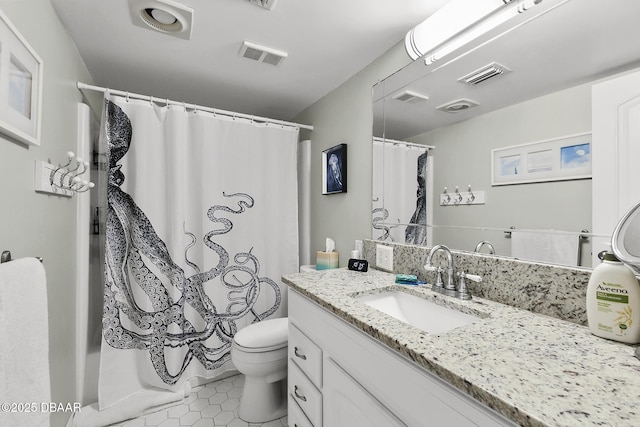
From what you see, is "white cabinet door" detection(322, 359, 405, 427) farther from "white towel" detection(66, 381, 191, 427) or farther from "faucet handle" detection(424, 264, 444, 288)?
"white towel" detection(66, 381, 191, 427)

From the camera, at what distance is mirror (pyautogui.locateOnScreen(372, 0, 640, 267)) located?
0.84m

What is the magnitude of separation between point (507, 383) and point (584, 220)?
0.63m

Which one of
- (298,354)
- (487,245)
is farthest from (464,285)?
(298,354)

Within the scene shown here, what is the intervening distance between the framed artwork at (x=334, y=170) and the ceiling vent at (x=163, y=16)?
1087 mm

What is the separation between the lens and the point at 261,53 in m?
1.63

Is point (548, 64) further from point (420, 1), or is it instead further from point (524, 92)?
point (420, 1)

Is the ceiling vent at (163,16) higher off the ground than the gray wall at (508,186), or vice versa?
the ceiling vent at (163,16)

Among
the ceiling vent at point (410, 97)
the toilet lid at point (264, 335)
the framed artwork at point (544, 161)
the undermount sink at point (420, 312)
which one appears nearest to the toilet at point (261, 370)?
the toilet lid at point (264, 335)

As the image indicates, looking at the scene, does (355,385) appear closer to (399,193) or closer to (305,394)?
(305,394)

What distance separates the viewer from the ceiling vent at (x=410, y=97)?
139 centimetres

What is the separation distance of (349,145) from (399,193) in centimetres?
56

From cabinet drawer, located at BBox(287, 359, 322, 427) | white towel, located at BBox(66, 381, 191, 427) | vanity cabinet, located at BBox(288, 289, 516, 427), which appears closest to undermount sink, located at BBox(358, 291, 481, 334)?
vanity cabinet, located at BBox(288, 289, 516, 427)

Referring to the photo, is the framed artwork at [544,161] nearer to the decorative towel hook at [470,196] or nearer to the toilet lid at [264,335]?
the decorative towel hook at [470,196]

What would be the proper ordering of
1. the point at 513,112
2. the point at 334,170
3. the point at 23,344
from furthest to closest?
the point at 334,170, the point at 513,112, the point at 23,344
